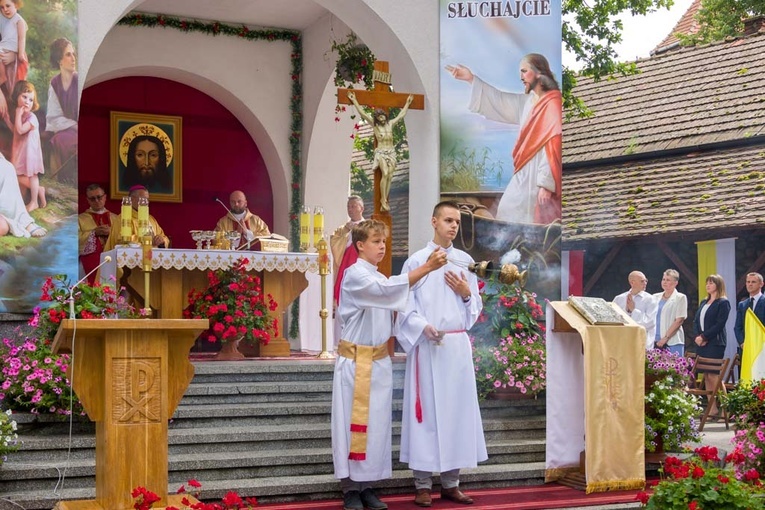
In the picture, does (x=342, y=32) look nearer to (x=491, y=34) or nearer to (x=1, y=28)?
(x=491, y=34)

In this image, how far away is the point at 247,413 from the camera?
8.74m

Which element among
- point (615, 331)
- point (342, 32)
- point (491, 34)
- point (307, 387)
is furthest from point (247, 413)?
point (342, 32)

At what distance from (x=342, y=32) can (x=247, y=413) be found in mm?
5986

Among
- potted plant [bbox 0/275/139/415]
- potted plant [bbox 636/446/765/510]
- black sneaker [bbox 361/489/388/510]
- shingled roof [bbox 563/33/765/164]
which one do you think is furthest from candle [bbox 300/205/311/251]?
shingled roof [bbox 563/33/765/164]

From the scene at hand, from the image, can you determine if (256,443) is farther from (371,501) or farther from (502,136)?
(502,136)

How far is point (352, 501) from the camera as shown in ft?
24.6

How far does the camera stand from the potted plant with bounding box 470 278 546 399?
31.4 ft

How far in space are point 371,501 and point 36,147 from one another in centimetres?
388

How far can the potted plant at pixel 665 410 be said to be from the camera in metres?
8.91

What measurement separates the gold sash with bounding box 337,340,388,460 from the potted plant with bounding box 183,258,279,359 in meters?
3.20

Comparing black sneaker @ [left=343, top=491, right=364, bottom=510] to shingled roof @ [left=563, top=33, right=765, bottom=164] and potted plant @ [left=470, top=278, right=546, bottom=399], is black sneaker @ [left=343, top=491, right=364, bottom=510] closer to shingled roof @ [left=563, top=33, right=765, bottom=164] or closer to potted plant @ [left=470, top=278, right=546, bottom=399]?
potted plant @ [left=470, top=278, right=546, bottom=399]

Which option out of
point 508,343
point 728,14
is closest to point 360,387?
point 508,343

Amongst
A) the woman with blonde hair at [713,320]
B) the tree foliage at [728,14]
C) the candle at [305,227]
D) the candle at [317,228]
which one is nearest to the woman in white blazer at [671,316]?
the woman with blonde hair at [713,320]

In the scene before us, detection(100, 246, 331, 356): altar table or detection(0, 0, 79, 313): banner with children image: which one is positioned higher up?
detection(0, 0, 79, 313): banner with children image
